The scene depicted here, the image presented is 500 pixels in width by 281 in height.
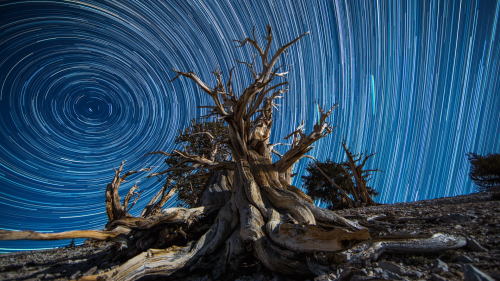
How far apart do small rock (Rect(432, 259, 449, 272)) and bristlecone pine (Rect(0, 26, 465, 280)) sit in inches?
14.3

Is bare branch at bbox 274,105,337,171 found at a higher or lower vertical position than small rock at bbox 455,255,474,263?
higher

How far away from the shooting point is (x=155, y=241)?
3861mm

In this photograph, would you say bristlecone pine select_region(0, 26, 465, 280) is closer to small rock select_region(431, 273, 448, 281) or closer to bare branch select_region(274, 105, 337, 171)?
bare branch select_region(274, 105, 337, 171)

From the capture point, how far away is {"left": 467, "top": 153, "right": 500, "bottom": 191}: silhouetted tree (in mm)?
14295

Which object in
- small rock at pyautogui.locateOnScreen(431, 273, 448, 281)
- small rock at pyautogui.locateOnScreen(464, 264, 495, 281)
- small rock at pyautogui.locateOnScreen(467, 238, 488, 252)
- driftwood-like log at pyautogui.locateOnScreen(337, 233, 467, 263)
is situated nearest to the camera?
small rock at pyautogui.locateOnScreen(464, 264, 495, 281)

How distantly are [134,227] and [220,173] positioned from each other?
279 centimetres

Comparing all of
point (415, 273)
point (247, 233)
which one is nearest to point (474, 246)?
point (415, 273)

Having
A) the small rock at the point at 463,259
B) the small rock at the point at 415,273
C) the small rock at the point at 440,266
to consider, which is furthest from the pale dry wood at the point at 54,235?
the small rock at the point at 463,259

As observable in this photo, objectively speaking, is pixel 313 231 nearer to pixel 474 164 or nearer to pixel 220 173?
pixel 220 173

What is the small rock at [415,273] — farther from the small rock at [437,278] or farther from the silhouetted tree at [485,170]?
the silhouetted tree at [485,170]

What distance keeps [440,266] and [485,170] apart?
1960 cm

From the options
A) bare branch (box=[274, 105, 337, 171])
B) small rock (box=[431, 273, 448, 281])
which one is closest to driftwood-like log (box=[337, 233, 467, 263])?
small rock (box=[431, 273, 448, 281])

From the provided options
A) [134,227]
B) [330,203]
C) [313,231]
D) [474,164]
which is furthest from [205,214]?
[474,164]

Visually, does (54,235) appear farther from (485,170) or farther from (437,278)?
(485,170)
